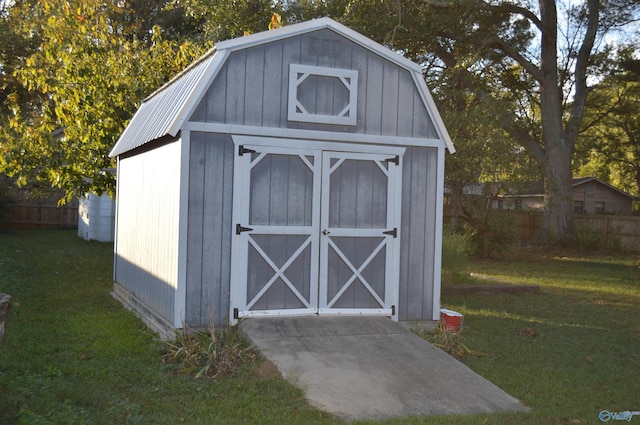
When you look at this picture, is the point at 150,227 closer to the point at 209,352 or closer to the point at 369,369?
the point at 209,352

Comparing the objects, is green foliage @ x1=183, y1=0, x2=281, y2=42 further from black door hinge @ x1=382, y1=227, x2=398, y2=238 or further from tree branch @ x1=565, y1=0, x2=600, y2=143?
tree branch @ x1=565, y1=0, x2=600, y2=143

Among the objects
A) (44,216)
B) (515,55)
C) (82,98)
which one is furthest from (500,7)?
(44,216)

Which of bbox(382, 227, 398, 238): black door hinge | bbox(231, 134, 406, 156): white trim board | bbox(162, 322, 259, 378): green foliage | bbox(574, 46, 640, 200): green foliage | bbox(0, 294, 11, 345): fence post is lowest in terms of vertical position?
bbox(162, 322, 259, 378): green foliage

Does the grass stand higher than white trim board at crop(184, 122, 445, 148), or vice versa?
white trim board at crop(184, 122, 445, 148)

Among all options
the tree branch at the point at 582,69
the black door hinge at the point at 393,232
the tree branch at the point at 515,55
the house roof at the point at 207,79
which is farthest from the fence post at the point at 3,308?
the tree branch at the point at 582,69

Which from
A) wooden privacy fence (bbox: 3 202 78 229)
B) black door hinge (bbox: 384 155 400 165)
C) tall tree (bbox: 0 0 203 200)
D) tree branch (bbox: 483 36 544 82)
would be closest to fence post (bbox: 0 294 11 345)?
black door hinge (bbox: 384 155 400 165)

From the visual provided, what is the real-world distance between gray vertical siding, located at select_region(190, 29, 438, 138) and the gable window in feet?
0.06

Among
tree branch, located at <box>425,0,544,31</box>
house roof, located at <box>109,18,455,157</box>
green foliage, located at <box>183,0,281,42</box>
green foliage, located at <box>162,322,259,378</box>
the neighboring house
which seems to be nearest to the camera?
green foliage, located at <box>162,322,259,378</box>

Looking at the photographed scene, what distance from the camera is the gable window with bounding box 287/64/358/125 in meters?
7.67

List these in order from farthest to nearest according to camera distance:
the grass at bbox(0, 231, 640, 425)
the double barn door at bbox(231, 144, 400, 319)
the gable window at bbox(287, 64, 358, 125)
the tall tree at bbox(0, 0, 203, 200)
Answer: the tall tree at bbox(0, 0, 203, 200) → the gable window at bbox(287, 64, 358, 125) → the double barn door at bbox(231, 144, 400, 319) → the grass at bbox(0, 231, 640, 425)

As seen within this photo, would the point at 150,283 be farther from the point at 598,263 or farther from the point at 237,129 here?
the point at 598,263

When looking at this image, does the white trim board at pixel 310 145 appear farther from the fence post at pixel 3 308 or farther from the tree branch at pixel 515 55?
the tree branch at pixel 515 55

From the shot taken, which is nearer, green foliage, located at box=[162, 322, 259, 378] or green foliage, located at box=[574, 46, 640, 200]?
green foliage, located at box=[162, 322, 259, 378]

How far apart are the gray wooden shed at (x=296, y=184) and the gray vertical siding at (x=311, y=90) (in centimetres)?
1
